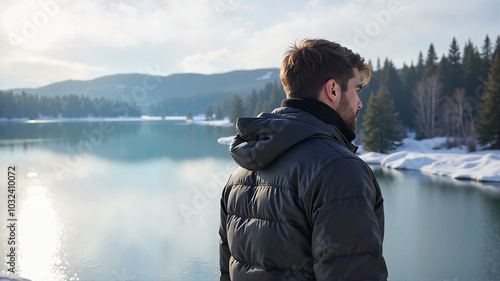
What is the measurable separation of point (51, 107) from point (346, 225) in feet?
331

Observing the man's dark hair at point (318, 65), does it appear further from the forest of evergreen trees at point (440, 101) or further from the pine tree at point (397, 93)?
the pine tree at point (397, 93)

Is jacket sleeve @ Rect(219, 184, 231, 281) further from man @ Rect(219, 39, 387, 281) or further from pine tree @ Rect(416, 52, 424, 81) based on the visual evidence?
pine tree @ Rect(416, 52, 424, 81)

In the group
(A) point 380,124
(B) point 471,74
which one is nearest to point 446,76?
(B) point 471,74

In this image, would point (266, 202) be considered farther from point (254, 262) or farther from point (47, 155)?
point (47, 155)

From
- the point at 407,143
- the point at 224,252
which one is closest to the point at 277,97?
the point at 407,143

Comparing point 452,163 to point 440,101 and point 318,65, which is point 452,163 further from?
point 318,65

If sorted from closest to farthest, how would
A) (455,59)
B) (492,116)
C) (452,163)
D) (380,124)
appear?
(452,163), (492,116), (380,124), (455,59)

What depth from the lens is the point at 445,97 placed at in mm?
33594

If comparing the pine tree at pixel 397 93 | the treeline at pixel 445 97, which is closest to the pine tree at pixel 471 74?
the treeline at pixel 445 97

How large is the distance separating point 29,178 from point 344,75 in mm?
18218

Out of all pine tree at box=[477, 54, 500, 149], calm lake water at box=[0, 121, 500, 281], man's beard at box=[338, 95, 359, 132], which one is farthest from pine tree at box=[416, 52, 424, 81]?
man's beard at box=[338, 95, 359, 132]

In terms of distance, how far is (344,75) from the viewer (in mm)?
1536

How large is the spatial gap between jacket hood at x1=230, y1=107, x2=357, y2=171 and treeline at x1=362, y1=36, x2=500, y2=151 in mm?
26630

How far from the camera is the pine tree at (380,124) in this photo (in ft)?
87.9
